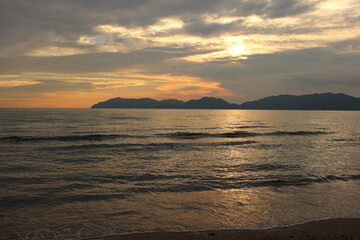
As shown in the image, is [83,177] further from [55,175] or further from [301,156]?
[301,156]

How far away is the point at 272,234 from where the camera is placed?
7.94m

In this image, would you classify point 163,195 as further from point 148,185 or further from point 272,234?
point 272,234

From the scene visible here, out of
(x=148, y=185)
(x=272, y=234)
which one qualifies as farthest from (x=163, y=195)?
(x=272, y=234)

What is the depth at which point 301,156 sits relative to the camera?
24.4 m

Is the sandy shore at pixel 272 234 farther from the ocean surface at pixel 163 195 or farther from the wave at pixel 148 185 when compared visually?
the wave at pixel 148 185

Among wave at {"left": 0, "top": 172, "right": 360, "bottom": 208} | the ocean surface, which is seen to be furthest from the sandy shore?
wave at {"left": 0, "top": 172, "right": 360, "bottom": 208}

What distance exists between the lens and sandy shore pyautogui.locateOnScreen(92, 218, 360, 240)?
7.68 meters

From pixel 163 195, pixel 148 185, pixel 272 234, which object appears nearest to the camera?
pixel 272 234

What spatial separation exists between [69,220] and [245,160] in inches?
658

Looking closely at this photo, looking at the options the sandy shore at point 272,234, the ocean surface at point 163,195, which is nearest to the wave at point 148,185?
the ocean surface at point 163,195

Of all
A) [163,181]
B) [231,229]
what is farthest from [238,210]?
[163,181]

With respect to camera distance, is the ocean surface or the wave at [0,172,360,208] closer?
the ocean surface

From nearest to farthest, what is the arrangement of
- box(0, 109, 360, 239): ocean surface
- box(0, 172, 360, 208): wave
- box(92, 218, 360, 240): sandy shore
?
1. box(92, 218, 360, 240): sandy shore
2. box(0, 109, 360, 239): ocean surface
3. box(0, 172, 360, 208): wave

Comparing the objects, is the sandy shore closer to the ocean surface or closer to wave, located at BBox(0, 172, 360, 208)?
the ocean surface
